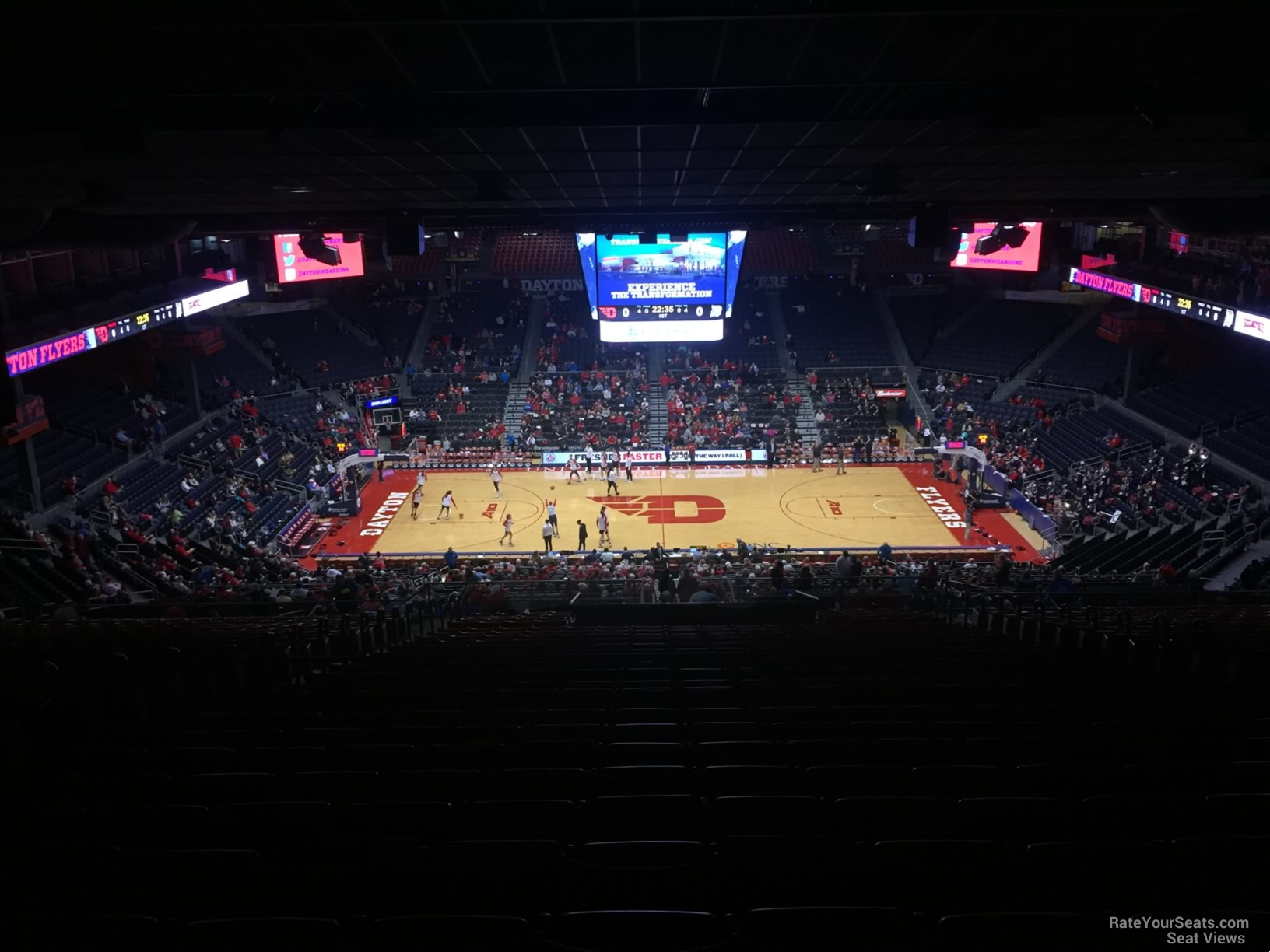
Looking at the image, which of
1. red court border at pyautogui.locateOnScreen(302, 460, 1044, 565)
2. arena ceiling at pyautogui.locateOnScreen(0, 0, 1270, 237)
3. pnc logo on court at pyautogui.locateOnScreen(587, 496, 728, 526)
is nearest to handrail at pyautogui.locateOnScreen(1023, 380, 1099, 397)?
red court border at pyautogui.locateOnScreen(302, 460, 1044, 565)

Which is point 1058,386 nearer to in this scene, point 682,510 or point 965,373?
point 965,373

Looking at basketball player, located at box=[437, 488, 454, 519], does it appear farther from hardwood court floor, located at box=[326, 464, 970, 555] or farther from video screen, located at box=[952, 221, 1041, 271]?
video screen, located at box=[952, 221, 1041, 271]

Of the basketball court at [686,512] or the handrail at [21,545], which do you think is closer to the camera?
the handrail at [21,545]

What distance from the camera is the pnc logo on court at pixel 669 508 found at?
2953 centimetres

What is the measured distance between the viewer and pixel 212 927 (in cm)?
255

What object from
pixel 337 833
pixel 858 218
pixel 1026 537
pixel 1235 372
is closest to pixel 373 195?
pixel 858 218

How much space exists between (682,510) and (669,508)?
55cm

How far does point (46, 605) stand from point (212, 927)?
1635cm

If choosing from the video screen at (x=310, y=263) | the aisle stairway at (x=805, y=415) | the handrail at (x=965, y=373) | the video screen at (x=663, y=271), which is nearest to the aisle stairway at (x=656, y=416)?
the aisle stairway at (x=805, y=415)

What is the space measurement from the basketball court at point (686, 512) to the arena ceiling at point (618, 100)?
1699 centimetres

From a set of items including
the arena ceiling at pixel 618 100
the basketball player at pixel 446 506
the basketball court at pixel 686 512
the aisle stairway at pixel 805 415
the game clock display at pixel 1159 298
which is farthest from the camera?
the aisle stairway at pixel 805 415

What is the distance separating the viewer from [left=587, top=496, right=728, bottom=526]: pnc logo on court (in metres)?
29.5

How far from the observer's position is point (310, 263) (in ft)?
124

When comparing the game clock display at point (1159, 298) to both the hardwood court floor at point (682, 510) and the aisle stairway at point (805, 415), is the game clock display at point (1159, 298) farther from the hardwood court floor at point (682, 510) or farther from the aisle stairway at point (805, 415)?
the aisle stairway at point (805, 415)
